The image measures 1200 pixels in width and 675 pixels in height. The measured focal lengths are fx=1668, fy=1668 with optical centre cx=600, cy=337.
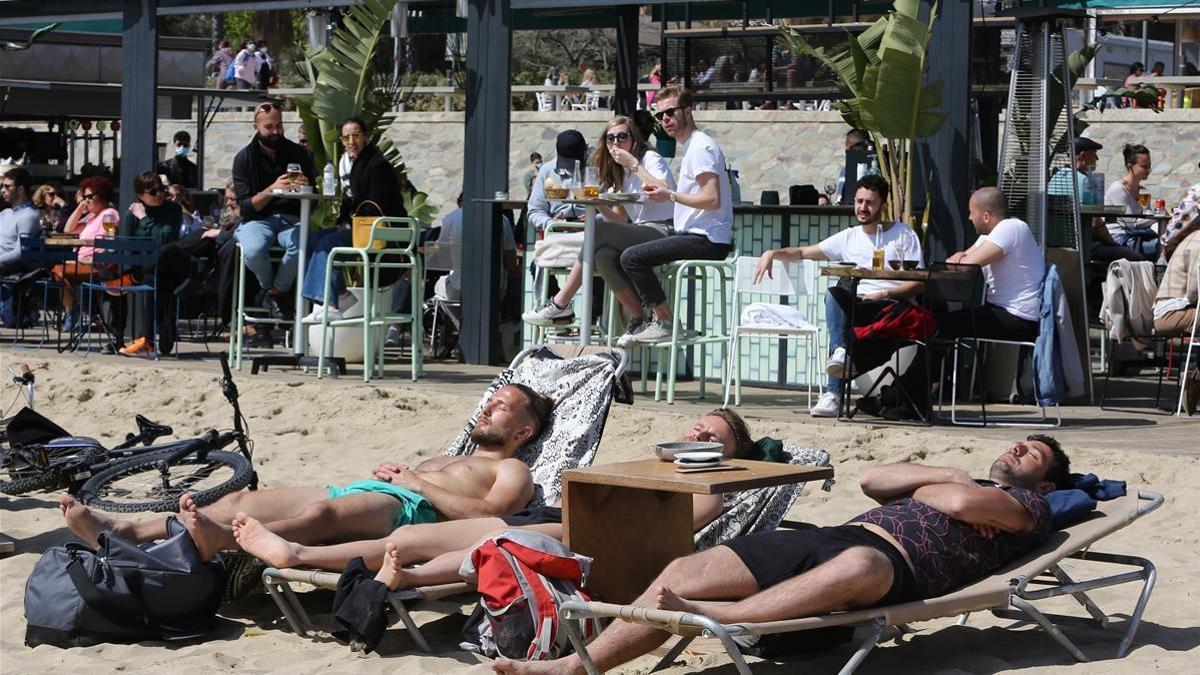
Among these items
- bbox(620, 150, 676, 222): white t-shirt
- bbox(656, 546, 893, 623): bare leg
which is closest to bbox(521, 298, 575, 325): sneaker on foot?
bbox(620, 150, 676, 222): white t-shirt

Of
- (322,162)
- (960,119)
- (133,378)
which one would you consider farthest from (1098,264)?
(133,378)

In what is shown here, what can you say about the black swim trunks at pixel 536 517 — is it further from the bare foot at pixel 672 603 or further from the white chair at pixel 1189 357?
the white chair at pixel 1189 357

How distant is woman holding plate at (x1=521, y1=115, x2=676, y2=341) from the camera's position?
9.73 m

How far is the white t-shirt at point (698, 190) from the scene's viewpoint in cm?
958

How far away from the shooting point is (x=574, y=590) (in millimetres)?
5020

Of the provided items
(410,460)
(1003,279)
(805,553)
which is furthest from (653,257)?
(805,553)

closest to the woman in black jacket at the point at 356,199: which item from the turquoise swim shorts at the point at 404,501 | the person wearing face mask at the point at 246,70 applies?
the turquoise swim shorts at the point at 404,501

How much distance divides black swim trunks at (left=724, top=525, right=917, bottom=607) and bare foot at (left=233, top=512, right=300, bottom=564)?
152 cm

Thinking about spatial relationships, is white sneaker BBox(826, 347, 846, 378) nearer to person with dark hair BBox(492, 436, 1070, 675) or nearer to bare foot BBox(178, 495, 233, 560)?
person with dark hair BBox(492, 436, 1070, 675)

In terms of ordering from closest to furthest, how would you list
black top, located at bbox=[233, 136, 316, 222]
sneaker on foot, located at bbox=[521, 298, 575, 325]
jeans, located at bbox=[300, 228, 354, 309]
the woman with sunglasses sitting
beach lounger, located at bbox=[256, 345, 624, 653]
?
1. beach lounger, located at bbox=[256, 345, 624, 653]
2. sneaker on foot, located at bbox=[521, 298, 575, 325]
3. jeans, located at bbox=[300, 228, 354, 309]
4. black top, located at bbox=[233, 136, 316, 222]
5. the woman with sunglasses sitting

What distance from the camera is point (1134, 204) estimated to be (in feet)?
44.8

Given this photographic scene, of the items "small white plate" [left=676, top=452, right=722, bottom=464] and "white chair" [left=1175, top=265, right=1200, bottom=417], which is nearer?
"small white plate" [left=676, top=452, right=722, bottom=464]

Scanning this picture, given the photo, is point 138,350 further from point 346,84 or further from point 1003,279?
point 1003,279

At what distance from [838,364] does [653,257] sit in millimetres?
1235
